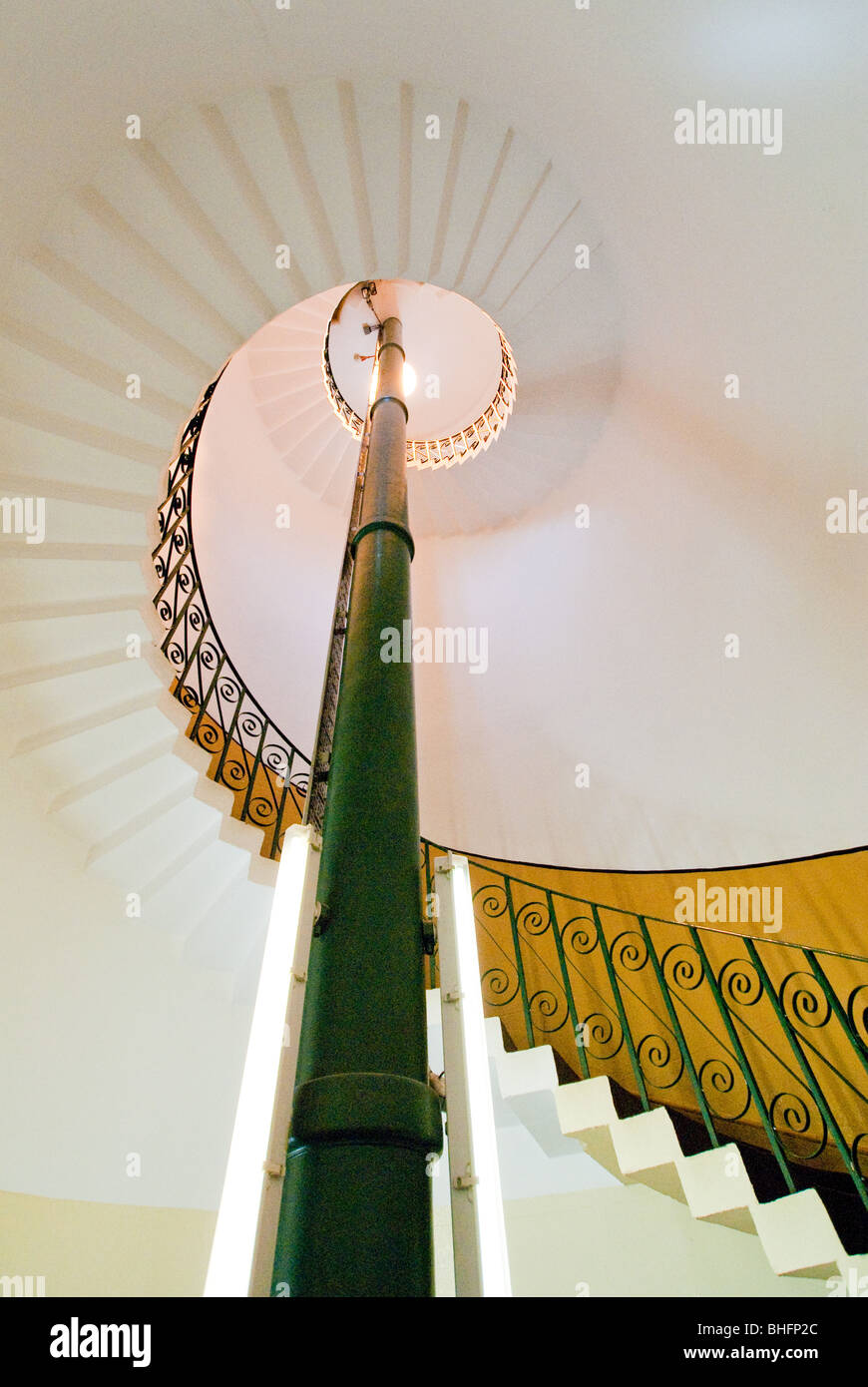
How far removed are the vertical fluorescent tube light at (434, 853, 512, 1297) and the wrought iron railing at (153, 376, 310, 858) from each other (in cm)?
343

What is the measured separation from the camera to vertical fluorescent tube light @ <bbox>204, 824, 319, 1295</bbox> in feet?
3.38

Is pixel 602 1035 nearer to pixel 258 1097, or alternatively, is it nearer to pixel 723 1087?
pixel 723 1087

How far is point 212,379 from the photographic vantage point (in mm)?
3910

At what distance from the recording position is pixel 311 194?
3736 mm

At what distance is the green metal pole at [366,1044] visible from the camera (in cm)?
120

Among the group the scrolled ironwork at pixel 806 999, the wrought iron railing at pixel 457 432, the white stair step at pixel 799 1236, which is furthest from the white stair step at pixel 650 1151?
the wrought iron railing at pixel 457 432

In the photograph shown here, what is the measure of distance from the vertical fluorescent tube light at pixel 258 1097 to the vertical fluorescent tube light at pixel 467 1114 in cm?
31

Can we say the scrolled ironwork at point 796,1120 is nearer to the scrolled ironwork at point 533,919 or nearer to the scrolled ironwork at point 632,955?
the scrolled ironwork at point 632,955

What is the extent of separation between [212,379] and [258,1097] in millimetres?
3612

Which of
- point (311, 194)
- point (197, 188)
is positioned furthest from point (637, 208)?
point (197, 188)

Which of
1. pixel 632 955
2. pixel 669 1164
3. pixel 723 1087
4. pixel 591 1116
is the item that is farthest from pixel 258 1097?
pixel 632 955
